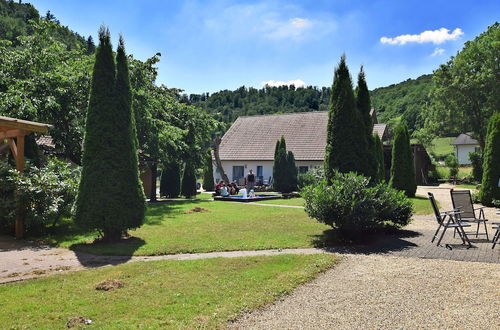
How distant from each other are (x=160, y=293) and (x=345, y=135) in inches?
275

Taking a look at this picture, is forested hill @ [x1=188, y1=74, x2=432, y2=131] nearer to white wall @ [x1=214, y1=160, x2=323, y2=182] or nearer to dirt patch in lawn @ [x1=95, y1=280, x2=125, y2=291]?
white wall @ [x1=214, y1=160, x2=323, y2=182]

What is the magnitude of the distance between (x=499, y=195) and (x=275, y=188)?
14756 mm

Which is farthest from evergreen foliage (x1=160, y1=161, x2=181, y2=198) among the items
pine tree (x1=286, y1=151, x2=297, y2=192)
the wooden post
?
the wooden post

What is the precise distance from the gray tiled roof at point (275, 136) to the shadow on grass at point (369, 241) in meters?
21.9

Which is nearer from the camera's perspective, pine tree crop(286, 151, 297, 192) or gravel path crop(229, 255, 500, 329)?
gravel path crop(229, 255, 500, 329)

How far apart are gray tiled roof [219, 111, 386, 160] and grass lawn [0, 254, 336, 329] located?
86.8ft

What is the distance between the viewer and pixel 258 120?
1569 inches

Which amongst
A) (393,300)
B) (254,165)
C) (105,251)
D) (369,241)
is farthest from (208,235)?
(254,165)

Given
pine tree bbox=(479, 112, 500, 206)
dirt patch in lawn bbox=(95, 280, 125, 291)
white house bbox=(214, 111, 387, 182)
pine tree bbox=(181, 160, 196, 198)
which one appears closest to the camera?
dirt patch in lawn bbox=(95, 280, 125, 291)

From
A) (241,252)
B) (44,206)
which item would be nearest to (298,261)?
(241,252)

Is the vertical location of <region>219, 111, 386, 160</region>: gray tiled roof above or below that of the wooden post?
above

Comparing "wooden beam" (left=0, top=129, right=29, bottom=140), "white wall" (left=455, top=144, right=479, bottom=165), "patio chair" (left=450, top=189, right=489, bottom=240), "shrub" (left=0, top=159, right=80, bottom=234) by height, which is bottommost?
"patio chair" (left=450, top=189, right=489, bottom=240)

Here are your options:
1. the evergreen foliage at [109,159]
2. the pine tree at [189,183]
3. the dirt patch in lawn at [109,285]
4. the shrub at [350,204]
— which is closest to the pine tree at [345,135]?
the shrub at [350,204]

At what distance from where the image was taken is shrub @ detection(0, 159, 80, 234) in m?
10.5
